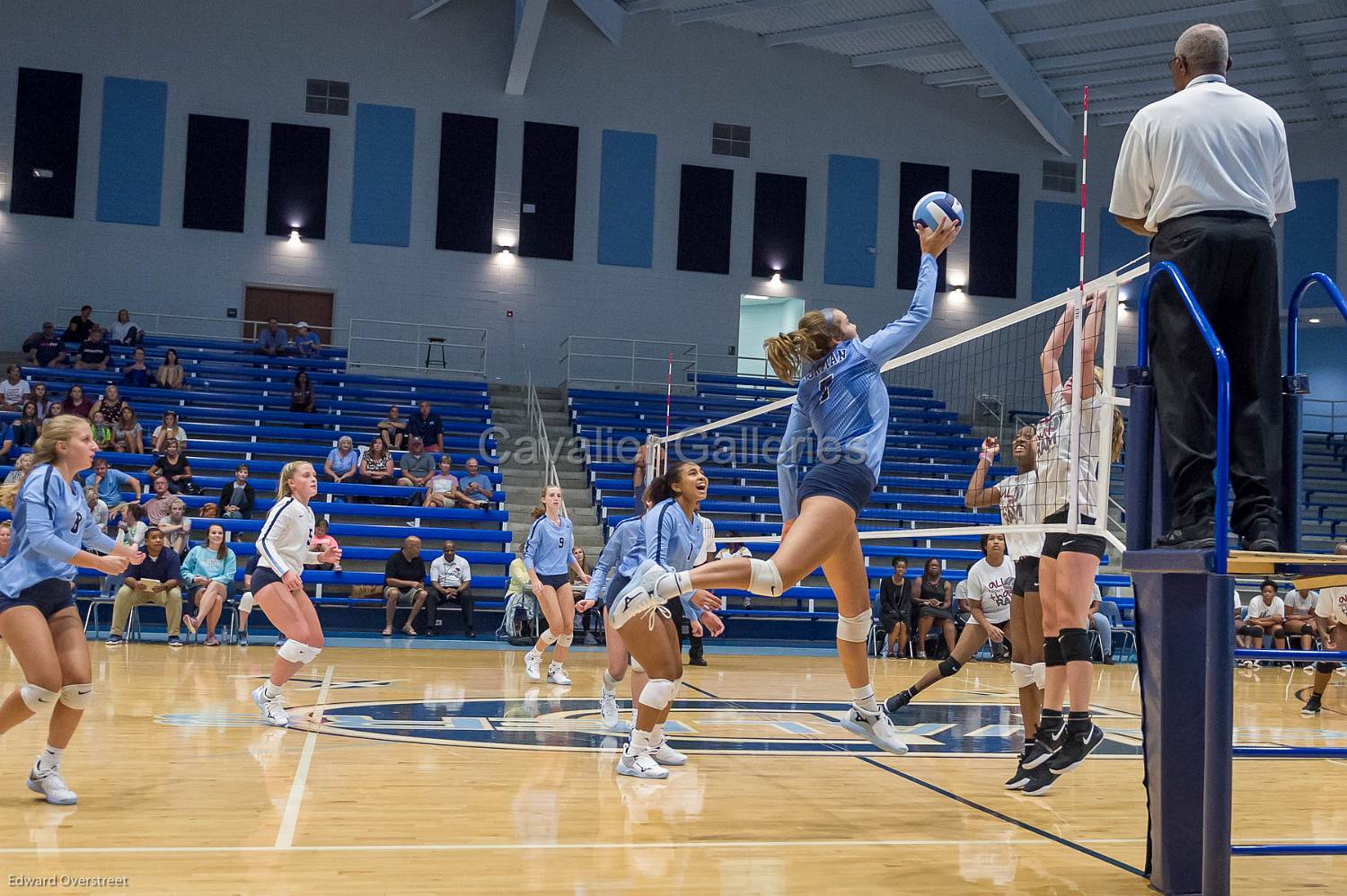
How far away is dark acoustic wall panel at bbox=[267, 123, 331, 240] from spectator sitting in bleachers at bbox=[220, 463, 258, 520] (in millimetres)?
7731

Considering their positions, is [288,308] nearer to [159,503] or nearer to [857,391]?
[159,503]

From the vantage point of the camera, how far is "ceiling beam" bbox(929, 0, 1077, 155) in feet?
62.2

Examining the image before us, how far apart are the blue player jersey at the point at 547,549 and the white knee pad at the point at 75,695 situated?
495 cm

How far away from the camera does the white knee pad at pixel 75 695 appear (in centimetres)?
484

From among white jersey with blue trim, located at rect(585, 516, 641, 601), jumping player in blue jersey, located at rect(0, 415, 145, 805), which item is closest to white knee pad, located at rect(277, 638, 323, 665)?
white jersey with blue trim, located at rect(585, 516, 641, 601)

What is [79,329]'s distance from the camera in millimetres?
18734

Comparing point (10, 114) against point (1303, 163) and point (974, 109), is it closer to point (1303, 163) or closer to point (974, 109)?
point (974, 109)

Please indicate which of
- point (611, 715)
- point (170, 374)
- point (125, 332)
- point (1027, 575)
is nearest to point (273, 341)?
point (170, 374)

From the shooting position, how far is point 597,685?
997cm

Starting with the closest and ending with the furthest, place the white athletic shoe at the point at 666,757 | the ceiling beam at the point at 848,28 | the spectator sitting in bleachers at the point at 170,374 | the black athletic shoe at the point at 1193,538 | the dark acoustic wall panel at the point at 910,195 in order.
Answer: the black athletic shoe at the point at 1193,538 → the white athletic shoe at the point at 666,757 → the spectator sitting in bleachers at the point at 170,374 → the ceiling beam at the point at 848,28 → the dark acoustic wall panel at the point at 910,195

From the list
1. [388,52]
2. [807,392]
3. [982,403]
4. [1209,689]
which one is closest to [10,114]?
[388,52]

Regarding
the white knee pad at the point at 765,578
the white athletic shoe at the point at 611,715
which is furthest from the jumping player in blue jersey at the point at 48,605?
the white athletic shoe at the point at 611,715

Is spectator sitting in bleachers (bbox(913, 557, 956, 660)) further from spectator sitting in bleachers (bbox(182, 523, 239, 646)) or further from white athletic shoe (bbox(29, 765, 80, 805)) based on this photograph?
white athletic shoe (bbox(29, 765, 80, 805))

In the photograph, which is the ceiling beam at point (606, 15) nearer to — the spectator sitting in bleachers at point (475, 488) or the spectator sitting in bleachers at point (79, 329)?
the spectator sitting in bleachers at point (475, 488)
